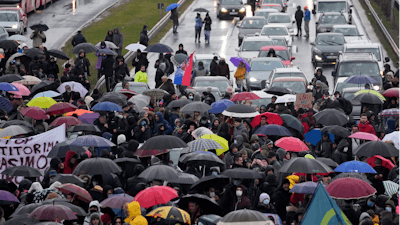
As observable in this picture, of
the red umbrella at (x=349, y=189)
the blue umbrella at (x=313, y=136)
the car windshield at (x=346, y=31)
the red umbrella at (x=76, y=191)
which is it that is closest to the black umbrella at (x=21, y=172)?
the red umbrella at (x=76, y=191)

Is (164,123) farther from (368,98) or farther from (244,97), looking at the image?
(368,98)

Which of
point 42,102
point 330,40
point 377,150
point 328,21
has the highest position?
point 377,150

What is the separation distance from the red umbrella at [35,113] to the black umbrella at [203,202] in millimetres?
6789

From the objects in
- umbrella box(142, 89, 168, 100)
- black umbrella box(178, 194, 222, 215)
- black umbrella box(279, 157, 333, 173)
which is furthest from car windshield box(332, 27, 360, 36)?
black umbrella box(178, 194, 222, 215)

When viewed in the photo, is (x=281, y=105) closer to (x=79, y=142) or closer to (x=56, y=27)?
(x=79, y=142)

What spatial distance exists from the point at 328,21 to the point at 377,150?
83.9 feet

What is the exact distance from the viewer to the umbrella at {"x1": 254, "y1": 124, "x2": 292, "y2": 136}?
16.1 metres

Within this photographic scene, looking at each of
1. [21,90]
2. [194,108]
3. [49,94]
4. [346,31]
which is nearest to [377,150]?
[194,108]

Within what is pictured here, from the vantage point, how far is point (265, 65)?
88.7 feet

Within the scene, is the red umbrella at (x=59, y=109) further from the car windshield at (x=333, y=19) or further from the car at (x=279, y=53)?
the car windshield at (x=333, y=19)

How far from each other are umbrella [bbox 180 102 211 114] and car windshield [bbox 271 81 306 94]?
19.9 feet

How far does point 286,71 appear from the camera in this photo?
2470 centimetres

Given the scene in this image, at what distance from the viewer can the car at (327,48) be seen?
3150 cm

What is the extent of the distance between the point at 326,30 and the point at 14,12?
16294mm
